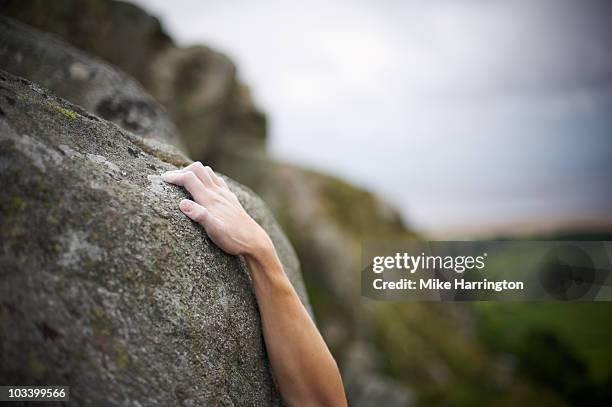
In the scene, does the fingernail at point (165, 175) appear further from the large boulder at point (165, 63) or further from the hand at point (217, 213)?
the large boulder at point (165, 63)

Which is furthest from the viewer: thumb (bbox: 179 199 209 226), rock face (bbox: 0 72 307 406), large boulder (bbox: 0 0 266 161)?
large boulder (bbox: 0 0 266 161)

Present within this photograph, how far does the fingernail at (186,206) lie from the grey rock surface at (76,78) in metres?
3.00

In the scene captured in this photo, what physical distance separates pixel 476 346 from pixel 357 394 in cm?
1670

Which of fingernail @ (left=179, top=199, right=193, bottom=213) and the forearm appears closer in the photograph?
fingernail @ (left=179, top=199, right=193, bottom=213)

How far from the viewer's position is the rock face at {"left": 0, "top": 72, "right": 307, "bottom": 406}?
8.16 ft

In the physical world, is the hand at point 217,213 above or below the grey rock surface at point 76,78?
below

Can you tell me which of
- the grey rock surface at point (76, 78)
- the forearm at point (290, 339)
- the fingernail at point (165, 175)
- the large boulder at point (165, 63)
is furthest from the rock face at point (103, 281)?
the large boulder at point (165, 63)

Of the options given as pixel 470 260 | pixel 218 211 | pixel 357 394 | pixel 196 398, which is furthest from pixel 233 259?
pixel 357 394

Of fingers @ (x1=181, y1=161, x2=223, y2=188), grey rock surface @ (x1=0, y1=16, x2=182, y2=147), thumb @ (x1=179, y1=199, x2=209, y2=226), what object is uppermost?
grey rock surface @ (x1=0, y1=16, x2=182, y2=147)

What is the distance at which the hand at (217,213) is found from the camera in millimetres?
3441

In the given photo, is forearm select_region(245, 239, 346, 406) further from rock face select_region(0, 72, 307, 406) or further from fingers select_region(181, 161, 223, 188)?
fingers select_region(181, 161, 223, 188)

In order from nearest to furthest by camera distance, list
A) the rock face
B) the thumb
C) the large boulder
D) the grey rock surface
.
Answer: the rock face
the thumb
the grey rock surface
the large boulder

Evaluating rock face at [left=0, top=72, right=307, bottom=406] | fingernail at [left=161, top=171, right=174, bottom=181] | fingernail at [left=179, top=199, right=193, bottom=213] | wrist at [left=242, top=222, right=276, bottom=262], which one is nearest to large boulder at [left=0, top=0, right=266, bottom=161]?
fingernail at [left=161, top=171, right=174, bottom=181]

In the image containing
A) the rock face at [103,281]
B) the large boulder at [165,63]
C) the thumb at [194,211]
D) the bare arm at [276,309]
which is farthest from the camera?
the large boulder at [165,63]
